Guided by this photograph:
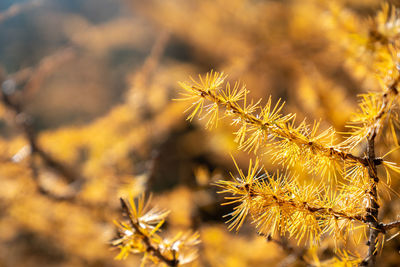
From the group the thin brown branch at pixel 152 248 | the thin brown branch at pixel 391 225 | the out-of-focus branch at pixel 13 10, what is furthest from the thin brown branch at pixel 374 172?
the out-of-focus branch at pixel 13 10

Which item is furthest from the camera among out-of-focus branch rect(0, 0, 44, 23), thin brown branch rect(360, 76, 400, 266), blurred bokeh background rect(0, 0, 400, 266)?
blurred bokeh background rect(0, 0, 400, 266)

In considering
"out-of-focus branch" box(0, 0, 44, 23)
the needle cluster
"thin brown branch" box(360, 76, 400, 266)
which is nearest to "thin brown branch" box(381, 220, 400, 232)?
"thin brown branch" box(360, 76, 400, 266)

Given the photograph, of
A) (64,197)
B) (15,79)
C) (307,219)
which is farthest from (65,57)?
(307,219)

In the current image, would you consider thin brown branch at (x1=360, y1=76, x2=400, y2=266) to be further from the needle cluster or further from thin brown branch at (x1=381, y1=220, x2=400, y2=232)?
the needle cluster

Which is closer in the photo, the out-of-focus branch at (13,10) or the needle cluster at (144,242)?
the needle cluster at (144,242)

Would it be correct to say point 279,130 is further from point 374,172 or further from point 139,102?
point 139,102

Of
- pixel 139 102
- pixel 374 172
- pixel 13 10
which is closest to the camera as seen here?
pixel 374 172

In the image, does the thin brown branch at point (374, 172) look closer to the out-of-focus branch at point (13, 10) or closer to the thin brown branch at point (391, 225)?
the thin brown branch at point (391, 225)

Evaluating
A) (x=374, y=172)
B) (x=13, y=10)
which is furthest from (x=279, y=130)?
(x=13, y=10)
